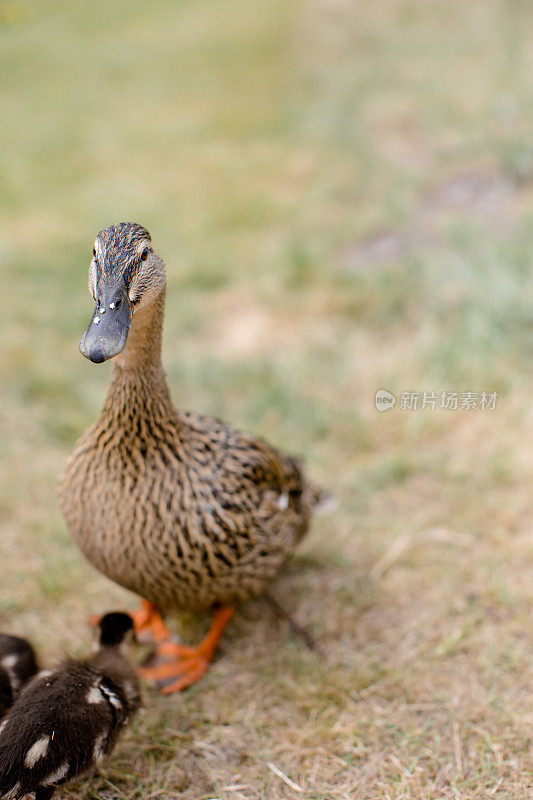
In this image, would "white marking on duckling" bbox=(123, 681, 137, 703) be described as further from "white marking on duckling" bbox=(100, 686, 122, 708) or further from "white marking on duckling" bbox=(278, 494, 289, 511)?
"white marking on duckling" bbox=(278, 494, 289, 511)

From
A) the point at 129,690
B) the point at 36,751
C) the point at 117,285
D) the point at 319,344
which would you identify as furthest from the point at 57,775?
the point at 319,344

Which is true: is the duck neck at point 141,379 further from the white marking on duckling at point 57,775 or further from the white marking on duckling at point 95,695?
the white marking on duckling at point 57,775

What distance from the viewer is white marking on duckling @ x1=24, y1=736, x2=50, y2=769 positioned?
1.82 m

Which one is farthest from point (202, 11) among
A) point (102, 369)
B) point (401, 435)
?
point (401, 435)

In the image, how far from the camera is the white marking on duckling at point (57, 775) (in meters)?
1.86

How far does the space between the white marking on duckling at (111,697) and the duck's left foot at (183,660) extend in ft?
1.34

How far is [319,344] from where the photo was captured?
14.7 ft

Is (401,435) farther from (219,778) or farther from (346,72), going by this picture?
(346,72)

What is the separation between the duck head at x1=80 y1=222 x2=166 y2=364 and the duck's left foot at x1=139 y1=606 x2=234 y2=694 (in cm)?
124

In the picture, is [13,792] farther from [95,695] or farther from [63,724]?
[95,695]

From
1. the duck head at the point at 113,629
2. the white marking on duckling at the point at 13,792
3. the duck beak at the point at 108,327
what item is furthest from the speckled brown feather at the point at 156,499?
the white marking on duckling at the point at 13,792

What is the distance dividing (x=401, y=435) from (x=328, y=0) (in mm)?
9010

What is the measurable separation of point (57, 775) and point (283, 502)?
3.68 feet

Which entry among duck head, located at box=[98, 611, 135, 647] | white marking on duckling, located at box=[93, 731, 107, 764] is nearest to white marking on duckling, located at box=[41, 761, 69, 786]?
white marking on duckling, located at box=[93, 731, 107, 764]
